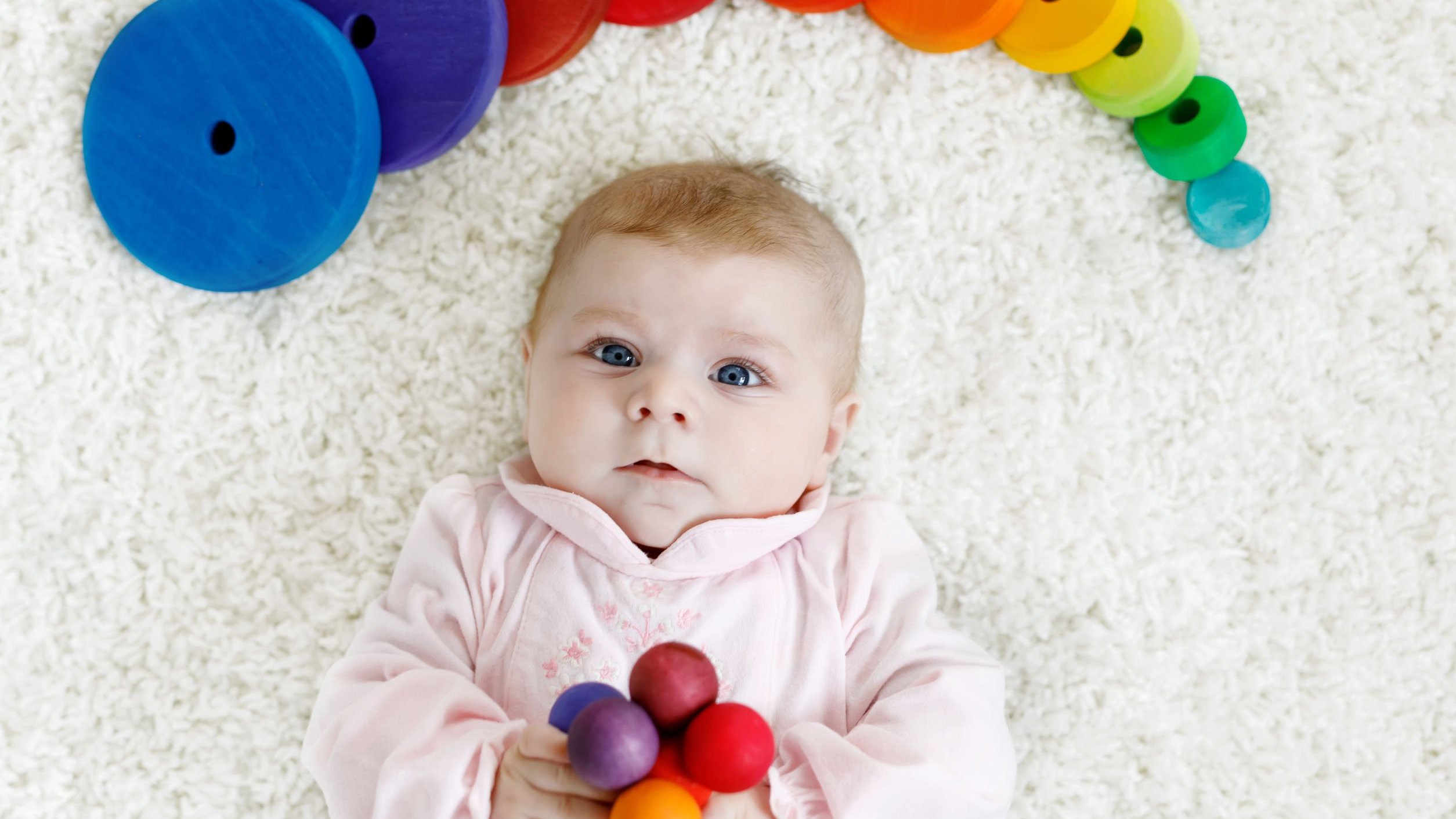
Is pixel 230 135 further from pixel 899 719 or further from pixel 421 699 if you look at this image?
pixel 899 719

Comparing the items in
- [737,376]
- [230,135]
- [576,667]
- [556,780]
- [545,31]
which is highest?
[545,31]

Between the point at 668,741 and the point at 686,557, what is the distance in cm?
35

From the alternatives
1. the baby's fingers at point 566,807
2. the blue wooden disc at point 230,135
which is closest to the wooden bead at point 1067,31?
the blue wooden disc at point 230,135

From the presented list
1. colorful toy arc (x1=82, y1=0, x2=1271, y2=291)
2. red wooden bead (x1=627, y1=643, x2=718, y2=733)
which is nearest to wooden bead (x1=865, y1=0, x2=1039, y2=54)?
colorful toy arc (x1=82, y1=0, x2=1271, y2=291)

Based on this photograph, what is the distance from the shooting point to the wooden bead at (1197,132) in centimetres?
133

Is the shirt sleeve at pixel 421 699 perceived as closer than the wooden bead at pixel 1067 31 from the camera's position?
Yes

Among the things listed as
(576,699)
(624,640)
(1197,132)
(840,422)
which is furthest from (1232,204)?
(576,699)

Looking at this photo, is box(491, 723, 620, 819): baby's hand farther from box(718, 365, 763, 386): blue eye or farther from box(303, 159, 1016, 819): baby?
box(718, 365, 763, 386): blue eye

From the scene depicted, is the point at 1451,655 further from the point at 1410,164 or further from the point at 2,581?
the point at 2,581

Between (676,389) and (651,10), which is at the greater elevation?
(651,10)

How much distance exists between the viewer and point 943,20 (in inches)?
52.5

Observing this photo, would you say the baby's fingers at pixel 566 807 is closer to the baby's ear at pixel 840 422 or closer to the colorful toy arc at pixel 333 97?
the baby's ear at pixel 840 422

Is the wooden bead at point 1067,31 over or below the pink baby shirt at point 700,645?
over

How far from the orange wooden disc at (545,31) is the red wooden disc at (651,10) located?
0.06 feet
